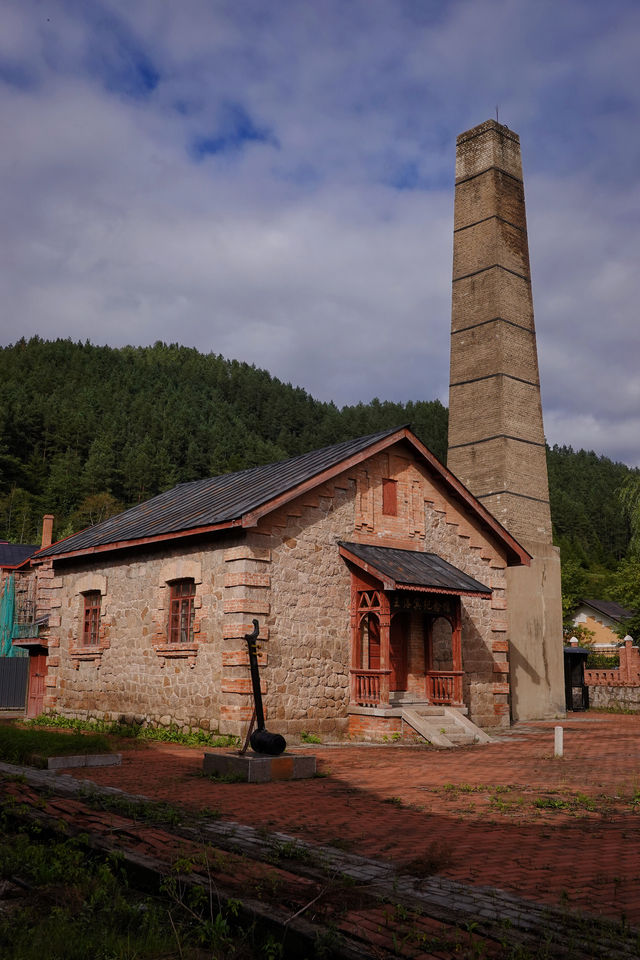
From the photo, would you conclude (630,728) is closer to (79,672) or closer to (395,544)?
(395,544)

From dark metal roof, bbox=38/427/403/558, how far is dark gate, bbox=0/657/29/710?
42.3 ft

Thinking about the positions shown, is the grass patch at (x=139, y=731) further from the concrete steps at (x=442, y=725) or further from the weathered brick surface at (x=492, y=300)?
the weathered brick surface at (x=492, y=300)

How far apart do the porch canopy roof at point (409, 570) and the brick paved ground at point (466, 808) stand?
3068 millimetres

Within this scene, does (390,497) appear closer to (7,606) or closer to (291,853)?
(291,853)

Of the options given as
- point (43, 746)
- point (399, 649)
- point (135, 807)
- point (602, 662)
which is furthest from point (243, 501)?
point (602, 662)

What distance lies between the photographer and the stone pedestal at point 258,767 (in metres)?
10.4

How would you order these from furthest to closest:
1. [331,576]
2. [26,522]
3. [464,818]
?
[26,522] < [331,576] < [464,818]

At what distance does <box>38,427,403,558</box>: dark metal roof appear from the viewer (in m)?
15.9

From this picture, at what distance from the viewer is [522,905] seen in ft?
16.2

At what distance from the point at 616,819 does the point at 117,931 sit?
5288 mm

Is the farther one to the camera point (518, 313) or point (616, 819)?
point (518, 313)

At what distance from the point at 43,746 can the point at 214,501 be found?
7.27m

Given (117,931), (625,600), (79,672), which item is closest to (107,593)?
(79,672)

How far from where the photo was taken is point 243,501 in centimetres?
1606
